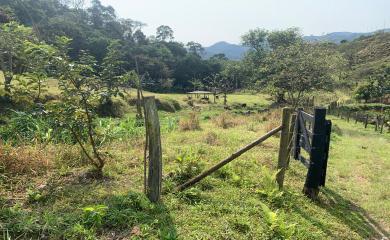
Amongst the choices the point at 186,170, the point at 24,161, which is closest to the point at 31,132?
the point at 24,161

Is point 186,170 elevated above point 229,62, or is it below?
below

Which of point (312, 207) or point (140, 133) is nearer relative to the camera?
point (312, 207)

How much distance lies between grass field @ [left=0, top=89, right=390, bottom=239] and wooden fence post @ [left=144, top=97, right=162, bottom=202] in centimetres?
20

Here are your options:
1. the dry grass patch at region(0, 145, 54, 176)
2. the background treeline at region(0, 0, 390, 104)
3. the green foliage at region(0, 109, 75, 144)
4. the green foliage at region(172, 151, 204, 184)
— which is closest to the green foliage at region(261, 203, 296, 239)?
the green foliage at region(172, 151, 204, 184)

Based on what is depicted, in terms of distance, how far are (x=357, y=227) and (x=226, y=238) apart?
8.23 feet

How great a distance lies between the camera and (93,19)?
86688mm

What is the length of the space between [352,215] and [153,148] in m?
3.80

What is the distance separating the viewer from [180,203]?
545cm

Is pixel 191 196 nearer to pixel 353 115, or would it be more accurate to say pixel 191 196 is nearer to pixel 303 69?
pixel 303 69

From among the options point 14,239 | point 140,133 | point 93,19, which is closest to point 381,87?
point 140,133

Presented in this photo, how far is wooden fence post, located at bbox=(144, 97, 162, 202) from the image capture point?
5.01 meters

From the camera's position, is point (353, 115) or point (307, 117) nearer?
point (307, 117)

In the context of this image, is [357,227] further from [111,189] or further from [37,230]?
[37,230]

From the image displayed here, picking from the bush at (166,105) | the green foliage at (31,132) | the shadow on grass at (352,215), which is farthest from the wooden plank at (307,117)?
the bush at (166,105)
